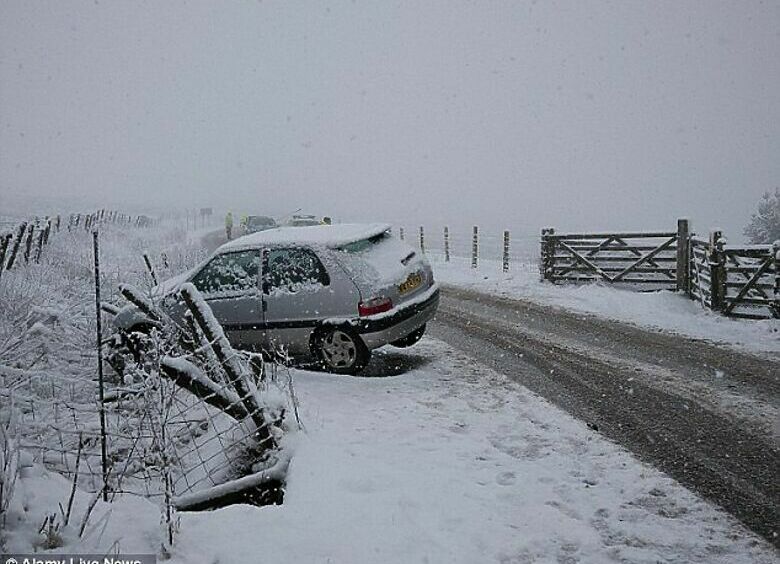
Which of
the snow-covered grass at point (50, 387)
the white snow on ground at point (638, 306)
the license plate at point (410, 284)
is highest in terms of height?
the license plate at point (410, 284)

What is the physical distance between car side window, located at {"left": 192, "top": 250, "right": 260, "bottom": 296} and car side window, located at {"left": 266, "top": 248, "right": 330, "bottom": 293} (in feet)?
0.80

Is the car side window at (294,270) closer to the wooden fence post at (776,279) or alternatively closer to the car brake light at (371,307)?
the car brake light at (371,307)

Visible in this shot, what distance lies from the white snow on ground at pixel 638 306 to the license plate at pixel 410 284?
4409 mm

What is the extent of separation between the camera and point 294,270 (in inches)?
295

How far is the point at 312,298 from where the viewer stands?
285 inches

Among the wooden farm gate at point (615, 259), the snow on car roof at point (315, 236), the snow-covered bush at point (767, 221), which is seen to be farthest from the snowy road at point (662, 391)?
the snow-covered bush at point (767, 221)

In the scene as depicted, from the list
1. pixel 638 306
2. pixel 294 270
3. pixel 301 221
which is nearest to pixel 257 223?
pixel 301 221

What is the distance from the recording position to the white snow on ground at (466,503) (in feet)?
11.1

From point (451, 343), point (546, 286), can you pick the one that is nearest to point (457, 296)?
point (546, 286)

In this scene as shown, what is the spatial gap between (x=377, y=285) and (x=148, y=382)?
347 cm

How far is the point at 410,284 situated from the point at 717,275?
20.4 feet

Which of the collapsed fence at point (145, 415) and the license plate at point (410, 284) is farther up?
the license plate at point (410, 284)

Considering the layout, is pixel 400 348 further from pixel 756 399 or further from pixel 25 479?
pixel 25 479

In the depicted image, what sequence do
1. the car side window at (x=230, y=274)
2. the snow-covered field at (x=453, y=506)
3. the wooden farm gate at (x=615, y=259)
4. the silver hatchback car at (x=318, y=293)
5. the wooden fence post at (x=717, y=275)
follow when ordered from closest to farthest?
the snow-covered field at (x=453, y=506)
the silver hatchback car at (x=318, y=293)
the car side window at (x=230, y=274)
the wooden fence post at (x=717, y=275)
the wooden farm gate at (x=615, y=259)
